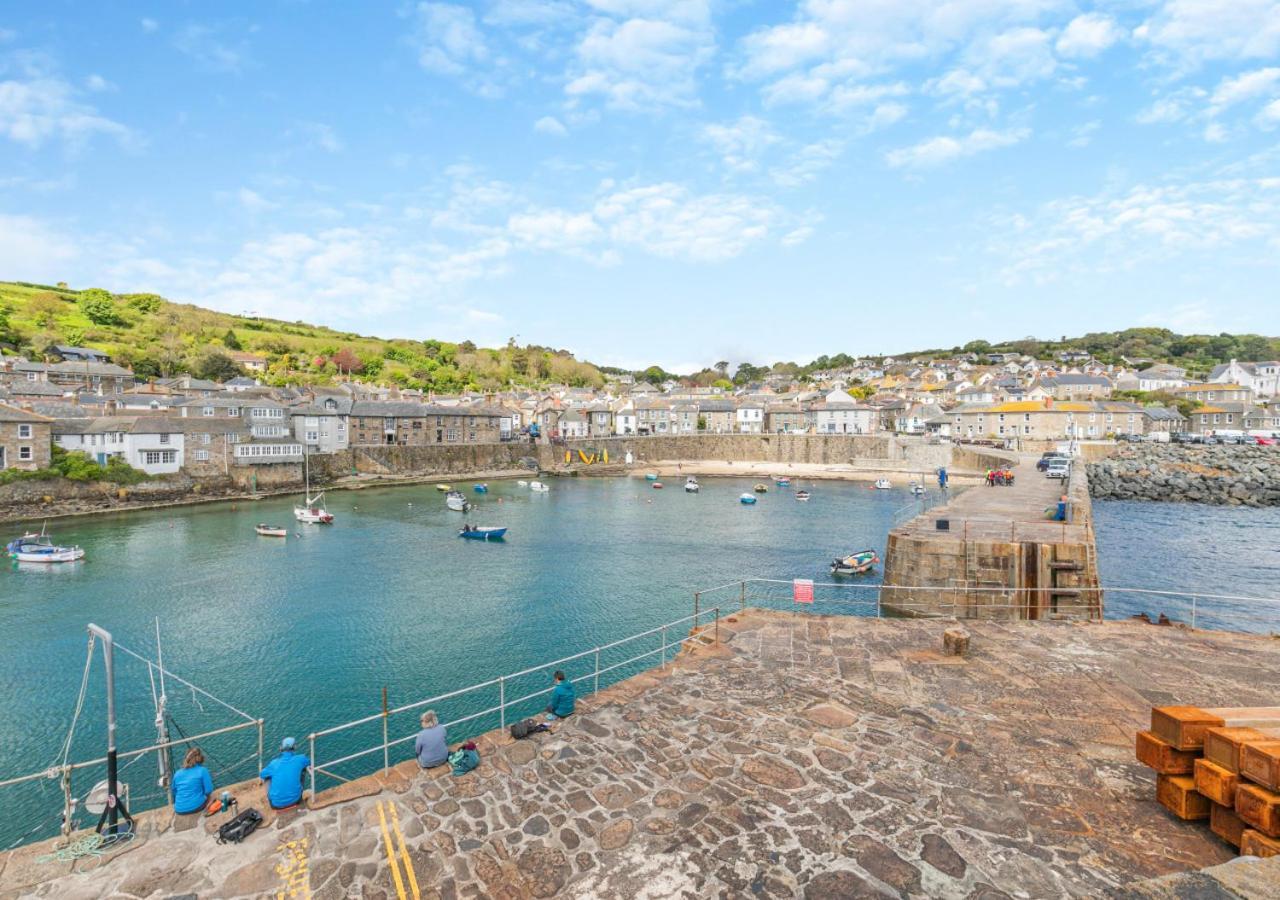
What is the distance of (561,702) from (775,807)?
163 inches

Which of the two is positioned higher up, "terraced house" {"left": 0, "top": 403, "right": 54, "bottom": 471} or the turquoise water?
"terraced house" {"left": 0, "top": 403, "right": 54, "bottom": 471}

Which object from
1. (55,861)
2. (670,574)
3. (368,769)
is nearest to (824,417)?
(670,574)

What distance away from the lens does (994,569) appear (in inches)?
836

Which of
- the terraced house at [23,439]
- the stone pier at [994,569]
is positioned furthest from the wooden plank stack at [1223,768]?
the terraced house at [23,439]

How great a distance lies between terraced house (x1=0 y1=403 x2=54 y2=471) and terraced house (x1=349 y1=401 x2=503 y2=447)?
31.1m

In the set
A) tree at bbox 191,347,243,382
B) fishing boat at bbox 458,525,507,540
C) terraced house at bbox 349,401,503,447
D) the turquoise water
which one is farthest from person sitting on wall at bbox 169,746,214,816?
tree at bbox 191,347,243,382

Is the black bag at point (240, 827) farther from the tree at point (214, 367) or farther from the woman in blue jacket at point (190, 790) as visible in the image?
the tree at point (214, 367)

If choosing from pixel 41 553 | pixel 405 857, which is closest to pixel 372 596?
pixel 41 553

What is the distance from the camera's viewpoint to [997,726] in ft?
33.0

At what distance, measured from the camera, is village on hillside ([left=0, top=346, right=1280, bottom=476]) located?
60003mm

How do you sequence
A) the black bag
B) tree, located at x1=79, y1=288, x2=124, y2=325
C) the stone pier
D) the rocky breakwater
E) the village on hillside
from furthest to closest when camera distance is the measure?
tree, located at x1=79, y1=288, x2=124, y2=325
the village on hillside
the rocky breakwater
the stone pier
the black bag

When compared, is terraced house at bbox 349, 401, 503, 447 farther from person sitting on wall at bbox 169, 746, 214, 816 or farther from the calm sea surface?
person sitting on wall at bbox 169, 746, 214, 816

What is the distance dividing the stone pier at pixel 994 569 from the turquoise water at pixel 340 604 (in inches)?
377

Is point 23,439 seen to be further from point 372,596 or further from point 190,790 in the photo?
point 190,790
